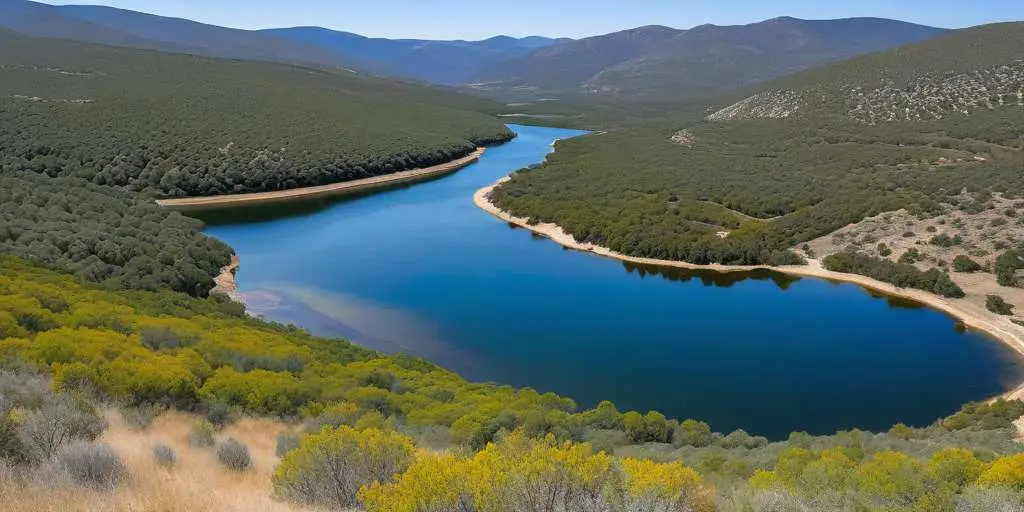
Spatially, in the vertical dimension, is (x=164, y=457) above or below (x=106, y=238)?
above

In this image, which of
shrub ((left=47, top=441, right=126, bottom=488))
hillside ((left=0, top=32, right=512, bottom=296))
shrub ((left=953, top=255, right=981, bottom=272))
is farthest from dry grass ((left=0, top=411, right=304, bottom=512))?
shrub ((left=953, top=255, right=981, bottom=272))

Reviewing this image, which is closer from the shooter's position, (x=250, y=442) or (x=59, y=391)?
(x=59, y=391)

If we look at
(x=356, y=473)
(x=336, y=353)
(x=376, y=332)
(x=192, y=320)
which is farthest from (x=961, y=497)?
(x=376, y=332)

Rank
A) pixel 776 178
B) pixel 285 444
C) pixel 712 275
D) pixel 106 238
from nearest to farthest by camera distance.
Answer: pixel 285 444 → pixel 106 238 → pixel 712 275 → pixel 776 178

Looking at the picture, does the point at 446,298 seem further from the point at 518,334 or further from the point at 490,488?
the point at 490,488

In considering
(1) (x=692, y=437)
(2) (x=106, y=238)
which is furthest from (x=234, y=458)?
(2) (x=106, y=238)

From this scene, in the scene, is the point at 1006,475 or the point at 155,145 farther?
the point at 155,145

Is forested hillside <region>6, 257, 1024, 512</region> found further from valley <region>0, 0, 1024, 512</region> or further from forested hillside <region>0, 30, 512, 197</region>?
forested hillside <region>0, 30, 512, 197</region>

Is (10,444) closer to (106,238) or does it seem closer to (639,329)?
(639,329)
